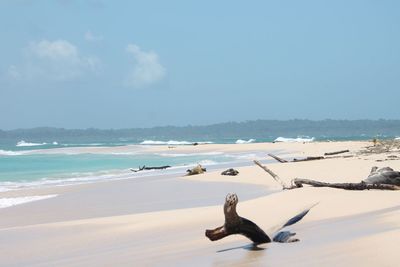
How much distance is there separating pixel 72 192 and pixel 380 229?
11.0 m

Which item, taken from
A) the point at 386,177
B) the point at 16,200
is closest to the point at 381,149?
the point at 386,177

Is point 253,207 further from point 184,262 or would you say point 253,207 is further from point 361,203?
point 184,262

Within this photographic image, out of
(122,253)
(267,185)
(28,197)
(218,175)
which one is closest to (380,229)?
(122,253)

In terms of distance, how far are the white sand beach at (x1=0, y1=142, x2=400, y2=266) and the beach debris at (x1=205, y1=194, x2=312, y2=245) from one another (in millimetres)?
136

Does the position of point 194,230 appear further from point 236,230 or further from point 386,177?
point 386,177

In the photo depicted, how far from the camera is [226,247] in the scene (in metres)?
6.08

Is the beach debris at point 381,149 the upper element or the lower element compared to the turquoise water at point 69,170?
upper

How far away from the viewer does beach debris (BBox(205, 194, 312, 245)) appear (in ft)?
18.4

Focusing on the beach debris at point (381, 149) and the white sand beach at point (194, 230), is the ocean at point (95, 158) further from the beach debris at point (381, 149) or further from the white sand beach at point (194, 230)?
the white sand beach at point (194, 230)

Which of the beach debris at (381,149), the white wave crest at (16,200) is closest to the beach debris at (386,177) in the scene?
the white wave crest at (16,200)

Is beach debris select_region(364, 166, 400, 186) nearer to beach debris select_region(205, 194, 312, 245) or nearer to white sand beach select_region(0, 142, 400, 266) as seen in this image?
white sand beach select_region(0, 142, 400, 266)

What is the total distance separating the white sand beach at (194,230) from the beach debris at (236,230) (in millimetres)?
136

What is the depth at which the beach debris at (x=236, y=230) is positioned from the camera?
562 centimetres

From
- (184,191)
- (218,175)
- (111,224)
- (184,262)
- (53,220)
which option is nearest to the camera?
(184,262)
